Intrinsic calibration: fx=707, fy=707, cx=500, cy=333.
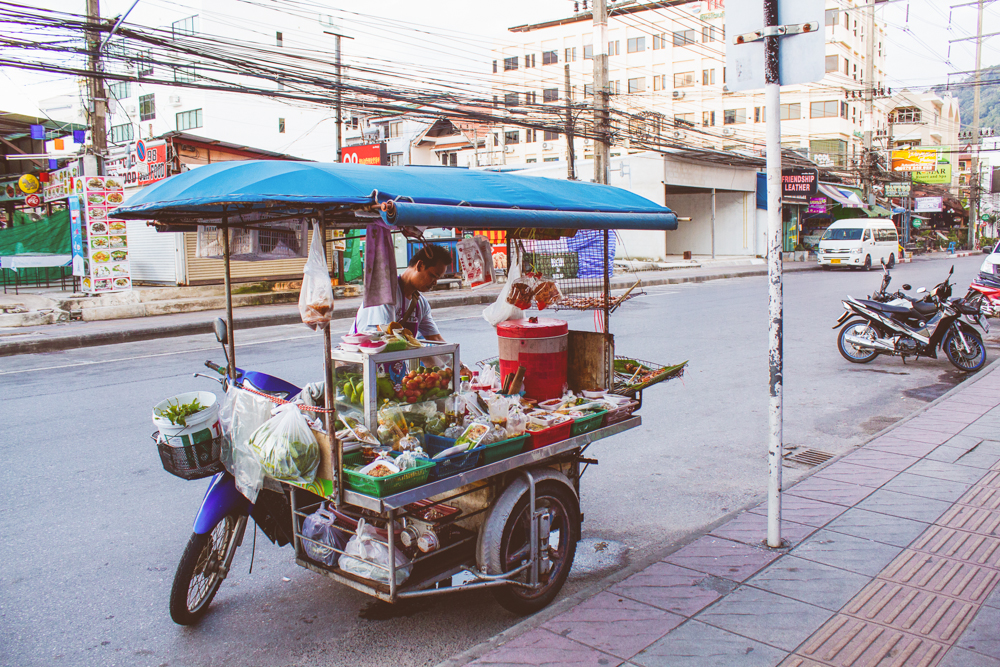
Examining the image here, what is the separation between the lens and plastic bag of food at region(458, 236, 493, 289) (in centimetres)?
388

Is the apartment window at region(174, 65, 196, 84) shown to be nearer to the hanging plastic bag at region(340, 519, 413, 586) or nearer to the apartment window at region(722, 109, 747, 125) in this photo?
the hanging plastic bag at region(340, 519, 413, 586)

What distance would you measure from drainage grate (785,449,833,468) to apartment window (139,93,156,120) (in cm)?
4745

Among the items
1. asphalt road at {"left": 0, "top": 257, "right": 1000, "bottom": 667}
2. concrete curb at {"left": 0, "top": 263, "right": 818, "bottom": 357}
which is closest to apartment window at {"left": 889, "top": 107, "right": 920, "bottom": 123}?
concrete curb at {"left": 0, "top": 263, "right": 818, "bottom": 357}

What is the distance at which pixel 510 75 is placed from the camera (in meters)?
70.2

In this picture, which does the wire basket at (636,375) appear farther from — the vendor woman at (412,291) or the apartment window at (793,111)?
the apartment window at (793,111)

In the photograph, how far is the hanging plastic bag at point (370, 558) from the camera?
2.97 metres

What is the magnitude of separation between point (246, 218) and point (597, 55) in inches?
720

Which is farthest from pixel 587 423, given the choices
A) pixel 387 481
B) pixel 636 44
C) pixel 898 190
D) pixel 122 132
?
pixel 636 44

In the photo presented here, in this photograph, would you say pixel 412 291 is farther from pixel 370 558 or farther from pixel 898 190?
pixel 898 190

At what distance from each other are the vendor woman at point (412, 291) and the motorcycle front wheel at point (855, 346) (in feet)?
24.2

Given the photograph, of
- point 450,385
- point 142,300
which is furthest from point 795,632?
point 142,300

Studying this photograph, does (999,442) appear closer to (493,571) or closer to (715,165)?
(493,571)

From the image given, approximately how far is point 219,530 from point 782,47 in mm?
3727

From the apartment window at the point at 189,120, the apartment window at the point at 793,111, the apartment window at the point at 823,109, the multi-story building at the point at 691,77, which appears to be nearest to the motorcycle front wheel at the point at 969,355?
the apartment window at the point at 189,120
